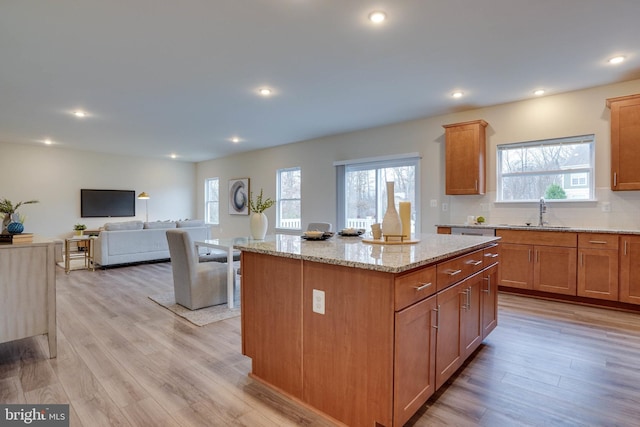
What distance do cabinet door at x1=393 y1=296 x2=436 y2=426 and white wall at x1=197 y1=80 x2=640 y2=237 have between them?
11.6ft

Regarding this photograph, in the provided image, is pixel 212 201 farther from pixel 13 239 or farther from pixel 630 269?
pixel 630 269

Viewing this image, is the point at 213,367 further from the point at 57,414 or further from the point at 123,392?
the point at 57,414

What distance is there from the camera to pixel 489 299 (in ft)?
8.78

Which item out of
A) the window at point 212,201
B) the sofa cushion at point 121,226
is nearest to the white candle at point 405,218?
the sofa cushion at point 121,226

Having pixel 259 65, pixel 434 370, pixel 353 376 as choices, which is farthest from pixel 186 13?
pixel 434 370

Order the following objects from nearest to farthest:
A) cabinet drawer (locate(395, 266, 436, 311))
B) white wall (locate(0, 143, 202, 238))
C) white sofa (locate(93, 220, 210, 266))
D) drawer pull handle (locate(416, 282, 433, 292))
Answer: cabinet drawer (locate(395, 266, 436, 311)) → drawer pull handle (locate(416, 282, 433, 292)) → white sofa (locate(93, 220, 210, 266)) → white wall (locate(0, 143, 202, 238))

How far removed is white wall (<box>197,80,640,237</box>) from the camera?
3.94m

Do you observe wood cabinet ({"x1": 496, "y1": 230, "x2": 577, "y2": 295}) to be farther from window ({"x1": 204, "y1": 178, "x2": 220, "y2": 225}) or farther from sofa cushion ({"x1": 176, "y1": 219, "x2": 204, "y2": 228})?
window ({"x1": 204, "y1": 178, "x2": 220, "y2": 225})

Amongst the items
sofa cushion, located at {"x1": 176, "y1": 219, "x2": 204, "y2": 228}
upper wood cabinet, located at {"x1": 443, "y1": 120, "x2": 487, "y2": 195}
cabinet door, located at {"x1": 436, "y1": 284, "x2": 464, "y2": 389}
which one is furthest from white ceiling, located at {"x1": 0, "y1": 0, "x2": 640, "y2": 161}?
sofa cushion, located at {"x1": 176, "y1": 219, "x2": 204, "y2": 228}

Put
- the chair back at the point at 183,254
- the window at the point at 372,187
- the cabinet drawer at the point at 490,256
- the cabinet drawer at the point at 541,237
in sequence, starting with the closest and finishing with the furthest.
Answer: the cabinet drawer at the point at 490,256
the chair back at the point at 183,254
the cabinet drawer at the point at 541,237
the window at the point at 372,187

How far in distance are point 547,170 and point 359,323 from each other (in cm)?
414

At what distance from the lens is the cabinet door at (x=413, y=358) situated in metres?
1.52

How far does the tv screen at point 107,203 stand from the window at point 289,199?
4.24m

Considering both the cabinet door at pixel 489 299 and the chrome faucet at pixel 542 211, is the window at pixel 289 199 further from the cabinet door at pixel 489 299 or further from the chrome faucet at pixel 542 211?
the cabinet door at pixel 489 299
